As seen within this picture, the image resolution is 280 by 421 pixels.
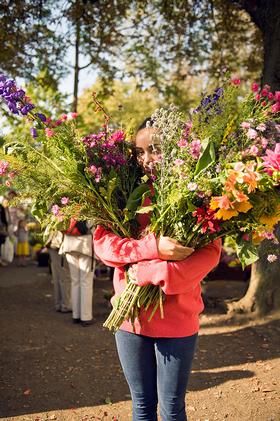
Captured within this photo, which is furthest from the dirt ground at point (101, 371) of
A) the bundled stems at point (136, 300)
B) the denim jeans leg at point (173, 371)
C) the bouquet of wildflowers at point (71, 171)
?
the bouquet of wildflowers at point (71, 171)

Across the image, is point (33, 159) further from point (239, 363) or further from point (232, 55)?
point (232, 55)

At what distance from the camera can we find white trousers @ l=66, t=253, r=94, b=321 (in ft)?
22.1

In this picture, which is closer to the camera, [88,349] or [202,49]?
[88,349]

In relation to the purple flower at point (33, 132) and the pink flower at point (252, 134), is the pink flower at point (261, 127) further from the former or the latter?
the purple flower at point (33, 132)

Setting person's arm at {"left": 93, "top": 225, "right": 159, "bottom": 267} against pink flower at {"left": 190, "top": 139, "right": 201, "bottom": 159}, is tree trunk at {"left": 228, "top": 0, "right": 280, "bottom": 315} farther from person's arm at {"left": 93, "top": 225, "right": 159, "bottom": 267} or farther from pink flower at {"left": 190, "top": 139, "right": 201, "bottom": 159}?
pink flower at {"left": 190, "top": 139, "right": 201, "bottom": 159}

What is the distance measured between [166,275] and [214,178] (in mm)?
519

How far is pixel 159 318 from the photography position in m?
2.46

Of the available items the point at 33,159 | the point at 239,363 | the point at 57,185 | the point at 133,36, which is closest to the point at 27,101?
the point at 33,159

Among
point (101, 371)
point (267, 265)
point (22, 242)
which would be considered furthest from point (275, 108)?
point (22, 242)

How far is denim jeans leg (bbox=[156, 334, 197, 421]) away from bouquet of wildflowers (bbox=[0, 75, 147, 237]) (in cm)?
62

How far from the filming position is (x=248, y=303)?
6434mm

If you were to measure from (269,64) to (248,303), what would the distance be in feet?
10.5

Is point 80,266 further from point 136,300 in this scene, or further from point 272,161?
point 272,161

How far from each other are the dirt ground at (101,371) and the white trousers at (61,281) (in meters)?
0.25
